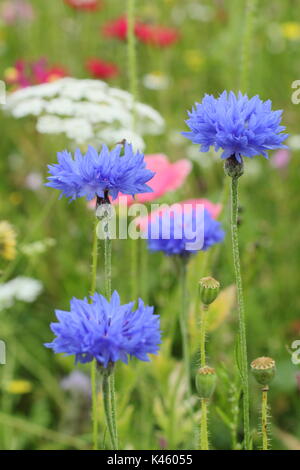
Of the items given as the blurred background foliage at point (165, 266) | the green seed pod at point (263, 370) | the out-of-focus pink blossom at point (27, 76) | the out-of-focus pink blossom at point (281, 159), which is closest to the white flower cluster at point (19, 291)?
the blurred background foliage at point (165, 266)

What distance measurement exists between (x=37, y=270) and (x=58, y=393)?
272mm

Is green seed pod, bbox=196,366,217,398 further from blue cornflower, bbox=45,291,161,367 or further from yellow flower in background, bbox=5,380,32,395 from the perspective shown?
yellow flower in background, bbox=5,380,32,395

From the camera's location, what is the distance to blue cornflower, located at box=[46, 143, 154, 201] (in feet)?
1.82

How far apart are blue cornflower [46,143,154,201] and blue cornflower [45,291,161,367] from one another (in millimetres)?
92

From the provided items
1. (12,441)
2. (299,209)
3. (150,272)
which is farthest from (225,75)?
(12,441)

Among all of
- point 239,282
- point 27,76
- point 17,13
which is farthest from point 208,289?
point 17,13

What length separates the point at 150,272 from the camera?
136cm

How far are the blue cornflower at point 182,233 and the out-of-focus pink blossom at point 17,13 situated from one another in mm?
1421

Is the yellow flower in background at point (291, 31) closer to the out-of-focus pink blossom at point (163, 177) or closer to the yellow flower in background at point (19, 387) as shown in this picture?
the out-of-focus pink blossom at point (163, 177)

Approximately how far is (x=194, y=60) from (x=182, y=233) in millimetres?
1228

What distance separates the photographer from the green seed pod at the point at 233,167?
56 cm

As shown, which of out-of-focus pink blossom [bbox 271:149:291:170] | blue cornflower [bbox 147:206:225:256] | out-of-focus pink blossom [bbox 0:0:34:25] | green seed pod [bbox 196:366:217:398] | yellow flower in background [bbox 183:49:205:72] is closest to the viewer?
green seed pod [bbox 196:366:217:398]

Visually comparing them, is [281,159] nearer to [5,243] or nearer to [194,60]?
[194,60]

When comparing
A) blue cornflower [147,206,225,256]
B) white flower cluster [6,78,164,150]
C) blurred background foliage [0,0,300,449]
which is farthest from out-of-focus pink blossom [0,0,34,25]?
blue cornflower [147,206,225,256]
